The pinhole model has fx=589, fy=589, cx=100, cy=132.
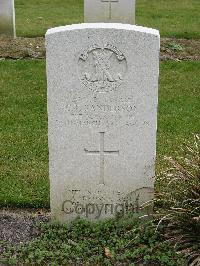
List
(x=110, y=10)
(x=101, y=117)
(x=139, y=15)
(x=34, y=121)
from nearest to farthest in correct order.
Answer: (x=101, y=117)
(x=34, y=121)
(x=110, y=10)
(x=139, y=15)

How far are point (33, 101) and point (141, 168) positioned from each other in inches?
146

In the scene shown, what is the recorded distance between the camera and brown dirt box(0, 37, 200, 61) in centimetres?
1032

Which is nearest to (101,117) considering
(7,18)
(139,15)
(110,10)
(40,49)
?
(40,49)

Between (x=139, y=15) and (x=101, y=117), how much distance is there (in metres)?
10.2

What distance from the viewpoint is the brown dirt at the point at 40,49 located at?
33.9ft

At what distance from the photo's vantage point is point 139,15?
47.0ft

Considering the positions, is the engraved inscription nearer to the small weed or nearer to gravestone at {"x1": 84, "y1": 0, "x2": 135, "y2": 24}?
the small weed

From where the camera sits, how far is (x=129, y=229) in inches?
187

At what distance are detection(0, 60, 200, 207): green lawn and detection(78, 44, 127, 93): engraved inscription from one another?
1404mm

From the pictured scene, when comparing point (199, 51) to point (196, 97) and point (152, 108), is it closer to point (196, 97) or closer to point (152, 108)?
point (196, 97)

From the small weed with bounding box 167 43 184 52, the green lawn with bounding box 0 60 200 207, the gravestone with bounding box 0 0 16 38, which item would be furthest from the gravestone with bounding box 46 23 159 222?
the gravestone with bounding box 0 0 16 38

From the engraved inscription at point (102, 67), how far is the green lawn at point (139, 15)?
7801 millimetres

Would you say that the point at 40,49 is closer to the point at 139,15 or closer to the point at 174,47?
the point at 174,47

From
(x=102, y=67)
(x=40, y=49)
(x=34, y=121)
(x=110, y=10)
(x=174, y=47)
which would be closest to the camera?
(x=102, y=67)
